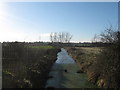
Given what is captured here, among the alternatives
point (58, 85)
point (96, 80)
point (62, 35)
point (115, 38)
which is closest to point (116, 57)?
point (115, 38)

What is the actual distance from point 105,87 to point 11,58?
529 inches

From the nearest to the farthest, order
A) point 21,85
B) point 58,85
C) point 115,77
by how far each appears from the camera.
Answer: point 21,85
point 115,77
point 58,85

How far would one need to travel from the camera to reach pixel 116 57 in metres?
15.7

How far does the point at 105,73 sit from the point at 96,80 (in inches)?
116

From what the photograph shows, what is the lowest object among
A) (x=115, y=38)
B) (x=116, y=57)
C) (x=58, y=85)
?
(x=58, y=85)

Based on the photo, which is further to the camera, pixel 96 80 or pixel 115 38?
pixel 96 80

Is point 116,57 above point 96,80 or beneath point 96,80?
above

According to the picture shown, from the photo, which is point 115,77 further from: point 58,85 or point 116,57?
point 58,85

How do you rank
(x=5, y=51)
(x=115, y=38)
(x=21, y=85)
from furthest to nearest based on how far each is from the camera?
(x=5, y=51)
(x=115, y=38)
(x=21, y=85)

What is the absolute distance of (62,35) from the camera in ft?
497

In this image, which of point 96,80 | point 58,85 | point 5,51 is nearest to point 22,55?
point 5,51

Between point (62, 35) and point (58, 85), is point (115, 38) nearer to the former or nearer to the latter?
point (58, 85)

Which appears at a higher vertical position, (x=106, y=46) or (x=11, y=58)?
(x=106, y=46)

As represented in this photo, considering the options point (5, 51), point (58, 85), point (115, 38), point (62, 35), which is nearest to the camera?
point (115, 38)
